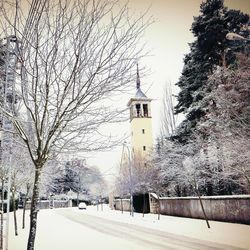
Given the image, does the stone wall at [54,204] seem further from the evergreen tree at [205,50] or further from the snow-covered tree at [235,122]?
the snow-covered tree at [235,122]

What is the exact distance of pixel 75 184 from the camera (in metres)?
60.6

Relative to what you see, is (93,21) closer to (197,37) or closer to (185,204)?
(197,37)

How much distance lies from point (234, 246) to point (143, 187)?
1996 cm

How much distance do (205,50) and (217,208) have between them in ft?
34.1

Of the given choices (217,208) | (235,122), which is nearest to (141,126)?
(217,208)

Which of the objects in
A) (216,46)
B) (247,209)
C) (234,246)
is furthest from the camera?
(216,46)

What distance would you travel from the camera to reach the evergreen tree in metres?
19.9

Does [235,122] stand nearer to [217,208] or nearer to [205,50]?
[217,208]

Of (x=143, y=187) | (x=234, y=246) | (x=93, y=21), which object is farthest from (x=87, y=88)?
(x=143, y=187)

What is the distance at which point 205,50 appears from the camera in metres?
21.1

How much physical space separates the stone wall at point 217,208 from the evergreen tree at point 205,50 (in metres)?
4.87

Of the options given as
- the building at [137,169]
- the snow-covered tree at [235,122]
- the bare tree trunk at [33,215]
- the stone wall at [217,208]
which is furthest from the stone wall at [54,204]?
the bare tree trunk at [33,215]

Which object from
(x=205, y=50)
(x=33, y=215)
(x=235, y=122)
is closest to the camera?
(x=33, y=215)

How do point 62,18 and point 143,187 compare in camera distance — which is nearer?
point 62,18
